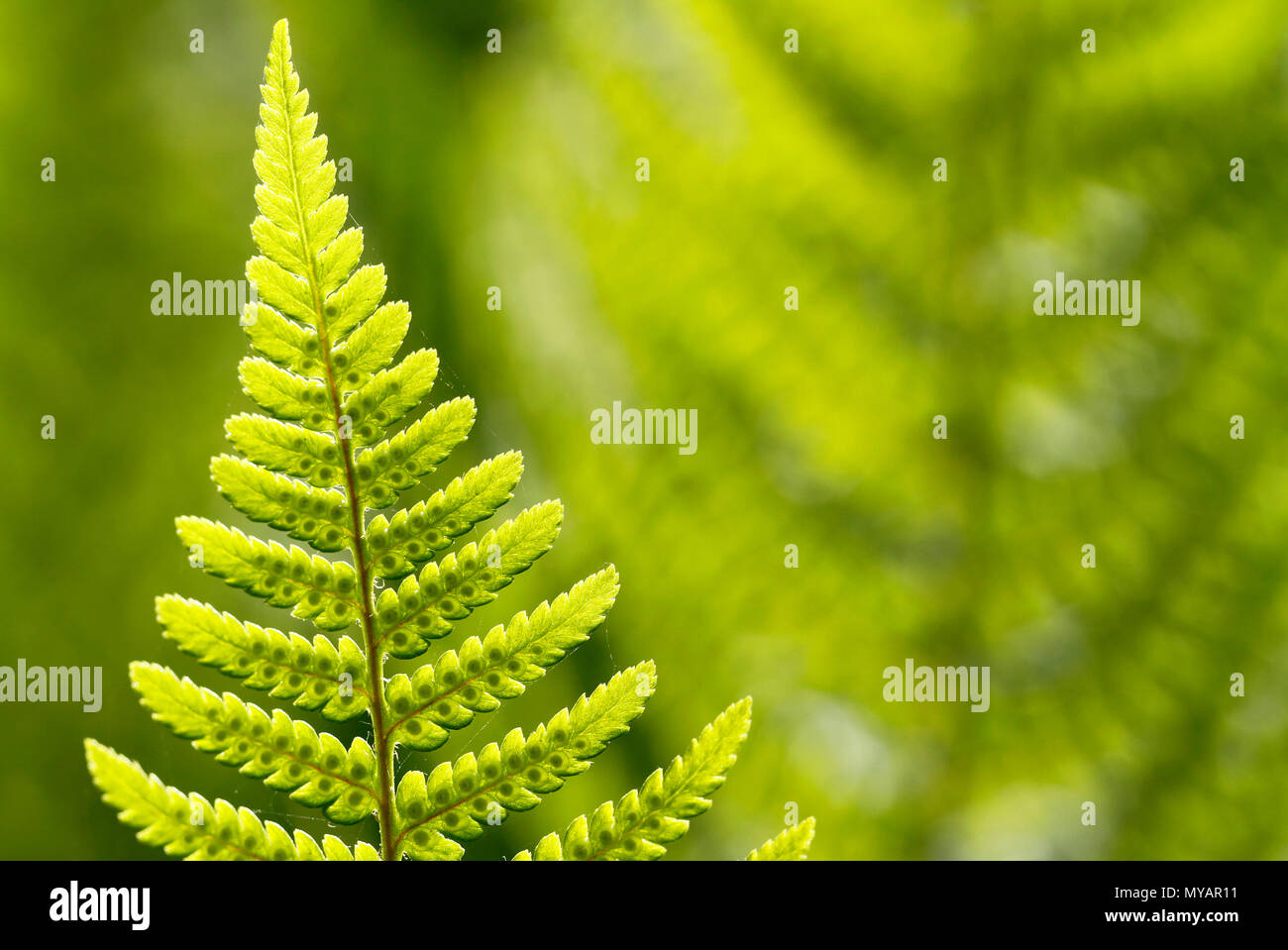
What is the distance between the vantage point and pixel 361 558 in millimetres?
312

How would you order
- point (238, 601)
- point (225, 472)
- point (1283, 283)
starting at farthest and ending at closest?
point (238, 601), point (1283, 283), point (225, 472)

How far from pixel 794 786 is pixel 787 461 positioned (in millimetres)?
273

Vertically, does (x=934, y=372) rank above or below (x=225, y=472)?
above

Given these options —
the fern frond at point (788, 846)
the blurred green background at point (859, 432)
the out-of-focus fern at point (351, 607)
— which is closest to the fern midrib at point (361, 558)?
the out-of-focus fern at point (351, 607)

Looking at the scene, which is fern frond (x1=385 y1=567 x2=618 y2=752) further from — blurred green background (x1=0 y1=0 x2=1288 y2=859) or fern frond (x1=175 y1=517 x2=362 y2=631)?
blurred green background (x1=0 y1=0 x2=1288 y2=859)

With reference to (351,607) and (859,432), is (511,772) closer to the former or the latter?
(351,607)

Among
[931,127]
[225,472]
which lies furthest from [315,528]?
[931,127]

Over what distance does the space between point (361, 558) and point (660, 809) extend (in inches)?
5.5

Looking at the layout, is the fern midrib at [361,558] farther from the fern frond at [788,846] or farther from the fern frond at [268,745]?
the fern frond at [788,846]

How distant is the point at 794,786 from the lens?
30.0 inches

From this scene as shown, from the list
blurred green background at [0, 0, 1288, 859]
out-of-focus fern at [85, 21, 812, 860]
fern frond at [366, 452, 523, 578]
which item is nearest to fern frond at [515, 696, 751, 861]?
out-of-focus fern at [85, 21, 812, 860]

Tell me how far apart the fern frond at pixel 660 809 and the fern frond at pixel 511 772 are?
2 centimetres

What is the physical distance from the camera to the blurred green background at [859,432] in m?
0.71
